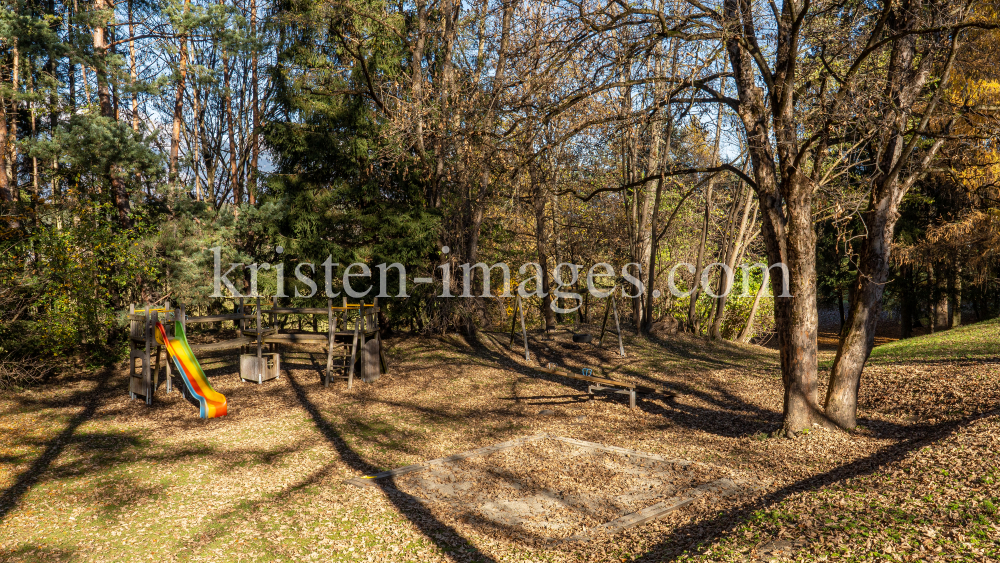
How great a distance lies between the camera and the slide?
8.70 m

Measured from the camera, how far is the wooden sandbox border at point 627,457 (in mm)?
5238

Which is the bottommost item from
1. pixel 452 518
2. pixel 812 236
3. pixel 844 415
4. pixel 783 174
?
pixel 452 518

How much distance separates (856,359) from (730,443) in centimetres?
186

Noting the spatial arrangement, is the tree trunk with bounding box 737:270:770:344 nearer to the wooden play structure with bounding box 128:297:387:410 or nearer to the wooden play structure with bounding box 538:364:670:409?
the wooden play structure with bounding box 538:364:670:409

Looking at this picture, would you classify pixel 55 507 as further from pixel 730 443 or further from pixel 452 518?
pixel 730 443

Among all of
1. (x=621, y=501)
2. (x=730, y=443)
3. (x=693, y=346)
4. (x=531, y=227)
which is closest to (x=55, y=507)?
(x=621, y=501)

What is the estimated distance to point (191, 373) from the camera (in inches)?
353

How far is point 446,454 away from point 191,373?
4235 millimetres

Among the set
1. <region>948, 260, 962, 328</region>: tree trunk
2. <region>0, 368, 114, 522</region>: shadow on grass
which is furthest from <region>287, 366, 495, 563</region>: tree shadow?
<region>948, 260, 962, 328</region>: tree trunk

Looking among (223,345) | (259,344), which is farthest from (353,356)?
(223,345)

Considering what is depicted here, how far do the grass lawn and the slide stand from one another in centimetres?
29

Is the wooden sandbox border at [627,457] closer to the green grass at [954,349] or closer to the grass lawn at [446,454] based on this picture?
the grass lawn at [446,454]

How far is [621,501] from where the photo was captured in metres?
5.85

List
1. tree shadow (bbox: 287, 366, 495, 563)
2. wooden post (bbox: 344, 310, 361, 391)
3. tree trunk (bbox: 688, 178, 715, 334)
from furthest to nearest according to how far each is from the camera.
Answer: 1. tree trunk (bbox: 688, 178, 715, 334)
2. wooden post (bbox: 344, 310, 361, 391)
3. tree shadow (bbox: 287, 366, 495, 563)
